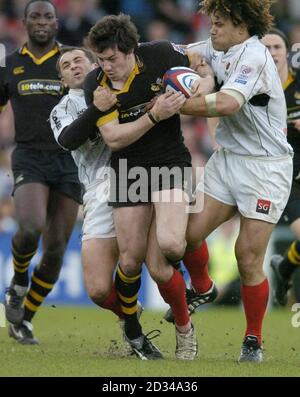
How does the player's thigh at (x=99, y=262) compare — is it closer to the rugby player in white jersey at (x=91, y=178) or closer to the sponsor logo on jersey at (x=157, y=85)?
the rugby player in white jersey at (x=91, y=178)

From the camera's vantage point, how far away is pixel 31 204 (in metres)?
8.38

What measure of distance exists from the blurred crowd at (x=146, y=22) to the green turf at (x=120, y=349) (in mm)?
3315

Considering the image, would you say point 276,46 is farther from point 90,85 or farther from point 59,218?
point 90,85

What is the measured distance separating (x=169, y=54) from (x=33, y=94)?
1.99m

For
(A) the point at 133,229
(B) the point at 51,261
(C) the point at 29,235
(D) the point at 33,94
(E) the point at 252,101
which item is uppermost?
(E) the point at 252,101

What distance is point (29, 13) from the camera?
8.66 metres

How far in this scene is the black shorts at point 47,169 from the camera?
857cm

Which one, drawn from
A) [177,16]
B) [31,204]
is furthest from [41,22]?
[177,16]

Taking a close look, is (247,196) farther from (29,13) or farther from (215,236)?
(215,236)

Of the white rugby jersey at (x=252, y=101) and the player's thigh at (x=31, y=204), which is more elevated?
the white rugby jersey at (x=252, y=101)

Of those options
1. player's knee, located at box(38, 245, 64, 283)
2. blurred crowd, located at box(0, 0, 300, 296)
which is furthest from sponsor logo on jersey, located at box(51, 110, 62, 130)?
blurred crowd, located at box(0, 0, 300, 296)

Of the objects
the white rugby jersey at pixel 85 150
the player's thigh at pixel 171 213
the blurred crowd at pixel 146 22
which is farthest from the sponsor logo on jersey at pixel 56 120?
the blurred crowd at pixel 146 22

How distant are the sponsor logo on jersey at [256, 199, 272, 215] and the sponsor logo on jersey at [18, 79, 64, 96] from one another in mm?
2418
